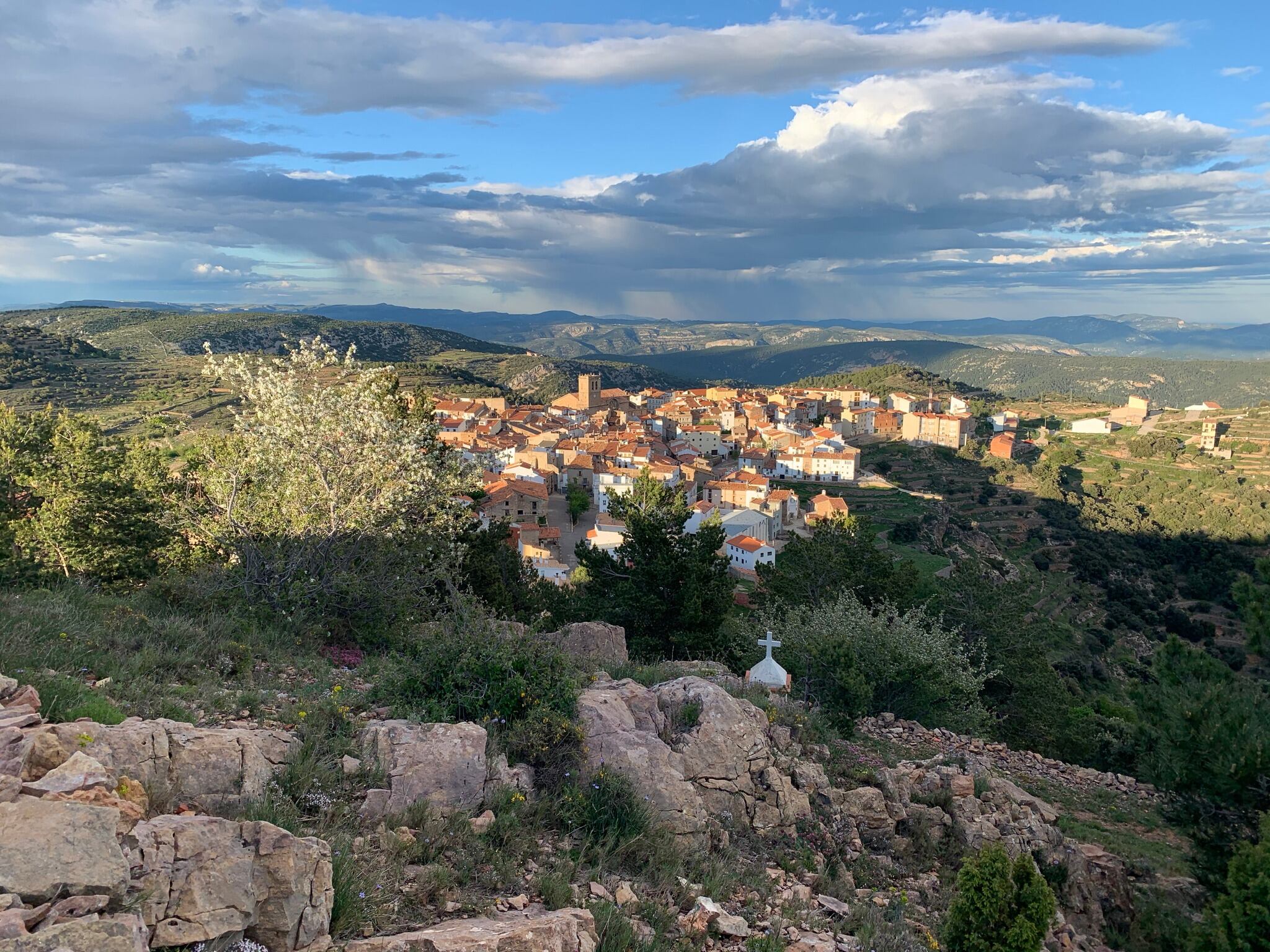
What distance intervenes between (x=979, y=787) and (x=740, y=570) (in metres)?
37.9

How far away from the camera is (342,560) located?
11305 millimetres

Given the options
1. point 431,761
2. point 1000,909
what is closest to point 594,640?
point 431,761

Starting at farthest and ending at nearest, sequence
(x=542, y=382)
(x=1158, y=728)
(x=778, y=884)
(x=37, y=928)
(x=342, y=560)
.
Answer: (x=542, y=382)
(x=342, y=560)
(x=1158, y=728)
(x=778, y=884)
(x=37, y=928)

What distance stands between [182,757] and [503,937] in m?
2.44

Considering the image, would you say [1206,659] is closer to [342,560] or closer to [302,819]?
[302,819]

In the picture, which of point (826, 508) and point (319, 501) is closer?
point (319, 501)

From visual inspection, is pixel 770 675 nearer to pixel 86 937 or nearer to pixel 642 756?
pixel 642 756

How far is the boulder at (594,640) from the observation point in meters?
10.9

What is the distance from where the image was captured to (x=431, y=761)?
5.54 meters

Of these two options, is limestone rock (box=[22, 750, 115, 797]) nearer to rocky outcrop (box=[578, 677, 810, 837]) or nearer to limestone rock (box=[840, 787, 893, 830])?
rocky outcrop (box=[578, 677, 810, 837])

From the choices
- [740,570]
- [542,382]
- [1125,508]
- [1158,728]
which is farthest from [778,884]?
[542,382]

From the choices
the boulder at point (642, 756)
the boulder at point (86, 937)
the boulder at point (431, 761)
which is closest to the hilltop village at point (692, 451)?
the boulder at point (642, 756)

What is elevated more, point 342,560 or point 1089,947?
point 342,560

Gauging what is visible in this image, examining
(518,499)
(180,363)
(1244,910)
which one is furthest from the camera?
(180,363)
